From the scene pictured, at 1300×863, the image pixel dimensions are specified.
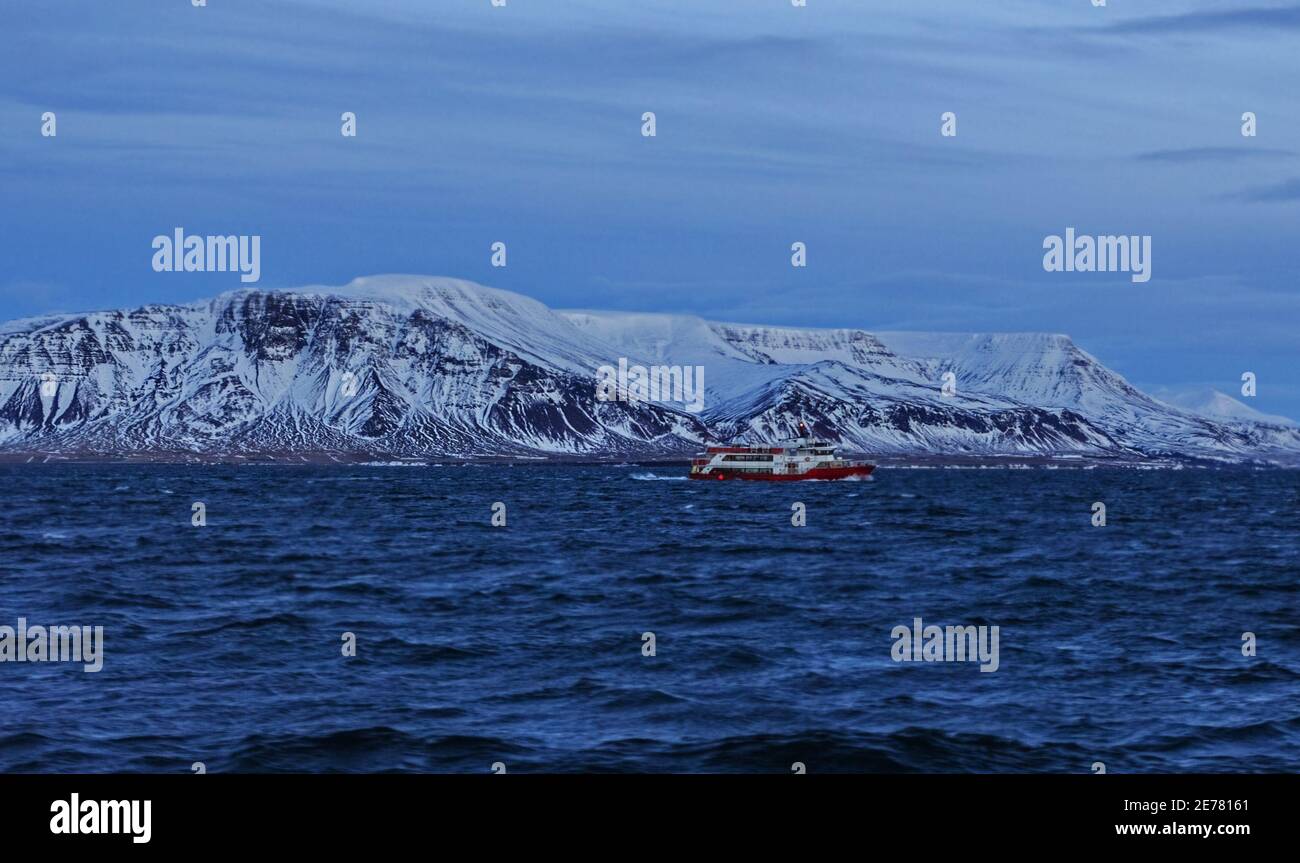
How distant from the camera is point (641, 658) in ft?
125

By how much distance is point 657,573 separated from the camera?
6500 centimetres

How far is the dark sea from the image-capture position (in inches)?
1062

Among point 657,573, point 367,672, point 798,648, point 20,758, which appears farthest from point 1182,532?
point 20,758

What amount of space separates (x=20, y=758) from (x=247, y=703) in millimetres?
5884

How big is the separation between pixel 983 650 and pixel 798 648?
4.99 metres

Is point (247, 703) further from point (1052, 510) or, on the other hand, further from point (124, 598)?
point (1052, 510)

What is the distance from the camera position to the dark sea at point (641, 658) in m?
27.0

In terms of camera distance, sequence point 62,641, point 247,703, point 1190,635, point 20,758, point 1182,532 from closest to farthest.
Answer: point 20,758 → point 247,703 → point 62,641 → point 1190,635 → point 1182,532

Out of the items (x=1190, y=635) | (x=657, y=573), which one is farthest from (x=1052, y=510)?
(x=1190, y=635)

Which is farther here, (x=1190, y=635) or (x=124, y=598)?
(x=124, y=598)

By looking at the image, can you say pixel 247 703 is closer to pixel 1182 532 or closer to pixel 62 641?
pixel 62 641
